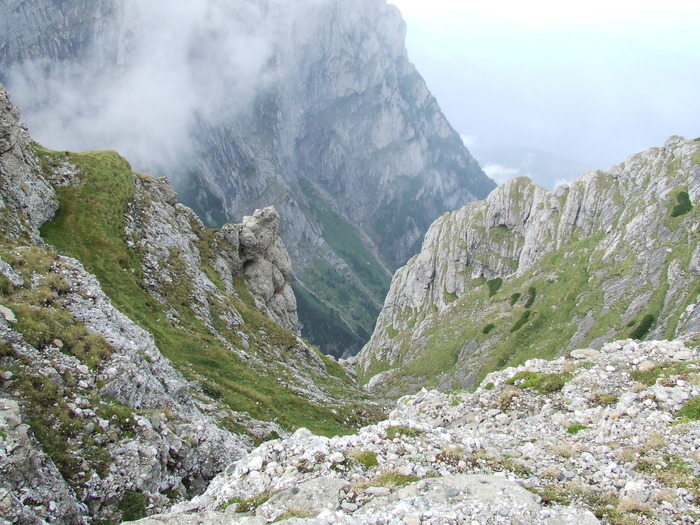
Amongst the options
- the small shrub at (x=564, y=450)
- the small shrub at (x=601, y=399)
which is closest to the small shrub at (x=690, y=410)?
the small shrub at (x=601, y=399)

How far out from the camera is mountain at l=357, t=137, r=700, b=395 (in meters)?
120

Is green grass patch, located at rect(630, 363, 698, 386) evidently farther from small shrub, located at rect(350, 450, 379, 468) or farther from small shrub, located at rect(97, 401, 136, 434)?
small shrub, located at rect(97, 401, 136, 434)

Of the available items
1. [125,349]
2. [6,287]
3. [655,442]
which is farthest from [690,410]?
[6,287]

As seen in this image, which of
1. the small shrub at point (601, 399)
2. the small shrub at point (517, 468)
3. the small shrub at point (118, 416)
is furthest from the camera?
the small shrub at point (601, 399)

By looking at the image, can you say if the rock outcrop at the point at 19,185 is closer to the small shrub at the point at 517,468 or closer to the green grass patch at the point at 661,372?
the small shrub at the point at 517,468

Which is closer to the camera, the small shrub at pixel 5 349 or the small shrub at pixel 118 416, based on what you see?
the small shrub at pixel 5 349

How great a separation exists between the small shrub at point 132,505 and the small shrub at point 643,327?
122959mm

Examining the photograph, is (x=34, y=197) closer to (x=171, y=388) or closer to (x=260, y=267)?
(x=171, y=388)

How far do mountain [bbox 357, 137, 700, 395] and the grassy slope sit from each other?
94.5 m

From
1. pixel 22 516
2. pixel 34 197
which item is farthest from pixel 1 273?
pixel 34 197

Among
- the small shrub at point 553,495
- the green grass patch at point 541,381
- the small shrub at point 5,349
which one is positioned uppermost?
the small shrub at point 5,349

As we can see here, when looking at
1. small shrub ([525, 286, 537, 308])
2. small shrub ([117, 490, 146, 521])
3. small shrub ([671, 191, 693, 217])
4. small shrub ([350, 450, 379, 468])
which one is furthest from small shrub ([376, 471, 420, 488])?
small shrub ([671, 191, 693, 217])

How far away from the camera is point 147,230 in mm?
62781

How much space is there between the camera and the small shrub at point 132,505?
16828 mm
